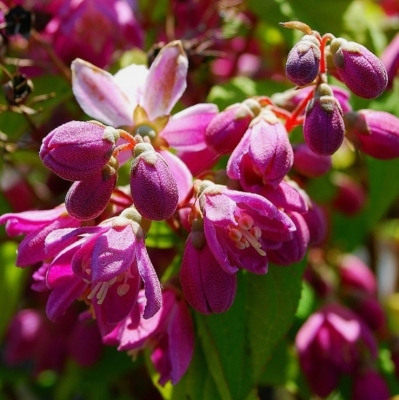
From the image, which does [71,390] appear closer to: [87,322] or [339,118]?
[87,322]

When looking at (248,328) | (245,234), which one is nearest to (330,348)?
(248,328)

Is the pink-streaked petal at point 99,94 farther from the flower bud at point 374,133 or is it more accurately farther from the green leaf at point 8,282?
the green leaf at point 8,282

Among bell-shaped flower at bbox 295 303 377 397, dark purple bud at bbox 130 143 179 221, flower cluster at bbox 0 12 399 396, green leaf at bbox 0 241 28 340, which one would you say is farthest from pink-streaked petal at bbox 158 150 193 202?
green leaf at bbox 0 241 28 340

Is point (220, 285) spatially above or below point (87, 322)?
above

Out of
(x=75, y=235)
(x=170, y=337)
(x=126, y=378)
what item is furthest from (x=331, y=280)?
(x=75, y=235)

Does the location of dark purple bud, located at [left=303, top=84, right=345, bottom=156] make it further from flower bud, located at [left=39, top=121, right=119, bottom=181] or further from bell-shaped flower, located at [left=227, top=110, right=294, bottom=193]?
flower bud, located at [left=39, top=121, right=119, bottom=181]

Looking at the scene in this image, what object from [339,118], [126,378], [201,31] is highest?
[339,118]

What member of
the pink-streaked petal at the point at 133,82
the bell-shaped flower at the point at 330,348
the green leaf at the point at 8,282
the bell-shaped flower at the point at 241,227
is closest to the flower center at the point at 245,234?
the bell-shaped flower at the point at 241,227
